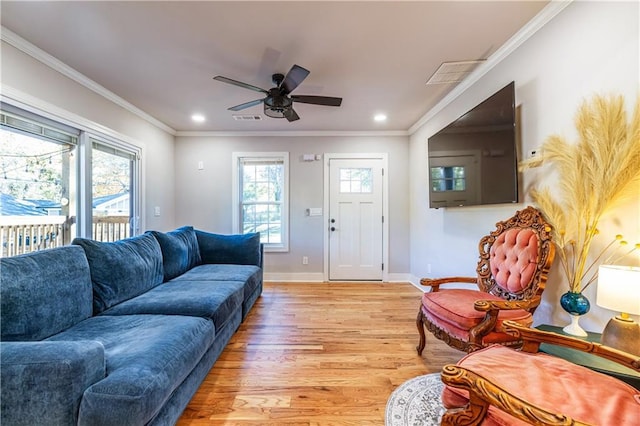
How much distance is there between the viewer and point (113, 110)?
299 cm

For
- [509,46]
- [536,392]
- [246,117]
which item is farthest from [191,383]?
[509,46]

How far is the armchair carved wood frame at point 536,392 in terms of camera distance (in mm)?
803

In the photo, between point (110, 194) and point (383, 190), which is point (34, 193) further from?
point (383, 190)

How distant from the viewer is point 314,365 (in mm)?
1984

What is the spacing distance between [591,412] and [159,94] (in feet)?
12.9

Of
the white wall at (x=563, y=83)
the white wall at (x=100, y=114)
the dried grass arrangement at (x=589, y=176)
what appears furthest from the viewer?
the white wall at (x=100, y=114)

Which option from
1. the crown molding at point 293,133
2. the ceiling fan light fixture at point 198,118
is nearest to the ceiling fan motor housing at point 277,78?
the ceiling fan light fixture at point 198,118

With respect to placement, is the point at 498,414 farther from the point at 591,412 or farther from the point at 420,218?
the point at 420,218

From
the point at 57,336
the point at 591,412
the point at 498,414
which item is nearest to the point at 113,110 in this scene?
the point at 57,336

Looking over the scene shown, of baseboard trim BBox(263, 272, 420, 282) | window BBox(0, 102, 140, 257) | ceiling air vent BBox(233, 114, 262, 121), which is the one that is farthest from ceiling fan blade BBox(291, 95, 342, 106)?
baseboard trim BBox(263, 272, 420, 282)

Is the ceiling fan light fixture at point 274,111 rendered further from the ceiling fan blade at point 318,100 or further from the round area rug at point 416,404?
the round area rug at point 416,404

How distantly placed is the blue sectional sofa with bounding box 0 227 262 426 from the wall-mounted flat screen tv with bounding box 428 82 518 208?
91.7 inches

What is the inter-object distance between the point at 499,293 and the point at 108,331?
2.59 metres

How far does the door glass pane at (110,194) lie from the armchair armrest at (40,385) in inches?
89.1
